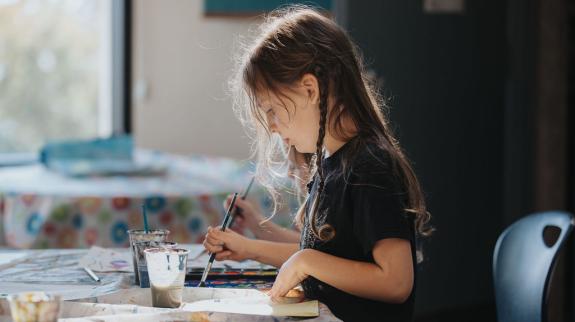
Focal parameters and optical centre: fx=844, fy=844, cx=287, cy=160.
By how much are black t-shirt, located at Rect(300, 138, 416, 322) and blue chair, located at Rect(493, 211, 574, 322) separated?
34cm

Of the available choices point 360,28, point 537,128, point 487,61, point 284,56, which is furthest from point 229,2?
point 284,56

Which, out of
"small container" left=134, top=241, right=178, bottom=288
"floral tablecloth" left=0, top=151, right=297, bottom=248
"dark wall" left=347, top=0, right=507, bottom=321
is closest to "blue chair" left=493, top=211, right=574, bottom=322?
"small container" left=134, top=241, right=178, bottom=288

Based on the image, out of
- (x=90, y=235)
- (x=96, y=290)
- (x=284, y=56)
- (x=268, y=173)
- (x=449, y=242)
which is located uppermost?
(x=284, y=56)

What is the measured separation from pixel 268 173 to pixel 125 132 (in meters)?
2.65

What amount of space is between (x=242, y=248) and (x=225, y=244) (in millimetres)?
31

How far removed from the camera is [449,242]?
A: 3.53m

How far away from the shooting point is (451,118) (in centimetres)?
351

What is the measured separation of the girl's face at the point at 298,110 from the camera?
4.50 feet

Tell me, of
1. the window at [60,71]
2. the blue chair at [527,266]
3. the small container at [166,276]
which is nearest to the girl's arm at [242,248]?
the small container at [166,276]

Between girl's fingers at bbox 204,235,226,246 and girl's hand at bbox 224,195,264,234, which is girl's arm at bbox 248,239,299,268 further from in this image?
girl's hand at bbox 224,195,264,234

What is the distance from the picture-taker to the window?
3805mm

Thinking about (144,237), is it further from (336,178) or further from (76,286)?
(336,178)

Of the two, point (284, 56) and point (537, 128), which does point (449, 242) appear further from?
point (284, 56)

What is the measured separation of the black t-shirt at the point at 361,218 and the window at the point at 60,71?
110 inches
